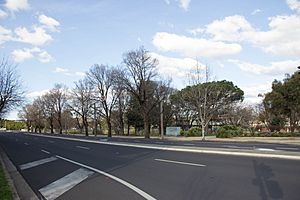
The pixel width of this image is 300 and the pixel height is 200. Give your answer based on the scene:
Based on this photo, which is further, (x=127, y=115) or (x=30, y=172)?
(x=127, y=115)

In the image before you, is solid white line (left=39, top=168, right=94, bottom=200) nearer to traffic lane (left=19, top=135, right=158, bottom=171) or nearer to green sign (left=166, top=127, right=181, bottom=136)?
traffic lane (left=19, top=135, right=158, bottom=171)

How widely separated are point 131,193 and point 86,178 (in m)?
3.60

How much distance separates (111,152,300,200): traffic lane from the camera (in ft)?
28.9

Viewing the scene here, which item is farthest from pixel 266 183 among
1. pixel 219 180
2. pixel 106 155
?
pixel 106 155

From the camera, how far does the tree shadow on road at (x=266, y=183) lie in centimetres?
847

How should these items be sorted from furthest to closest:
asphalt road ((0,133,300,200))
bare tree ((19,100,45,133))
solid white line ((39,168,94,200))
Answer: bare tree ((19,100,45,133)) → solid white line ((39,168,94,200)) → asphalt road ((0,133,300,200))

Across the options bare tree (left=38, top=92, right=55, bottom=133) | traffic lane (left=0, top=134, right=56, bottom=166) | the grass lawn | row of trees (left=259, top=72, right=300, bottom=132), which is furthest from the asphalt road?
bare tree (left=38, top=92, right=55, bottom=133)

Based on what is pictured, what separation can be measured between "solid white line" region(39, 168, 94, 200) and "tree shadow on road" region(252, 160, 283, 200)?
17.9 feet

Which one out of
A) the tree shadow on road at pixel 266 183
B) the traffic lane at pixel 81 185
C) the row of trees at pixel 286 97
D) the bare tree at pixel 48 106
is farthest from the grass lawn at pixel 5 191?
the bare tree at pixel 48 106

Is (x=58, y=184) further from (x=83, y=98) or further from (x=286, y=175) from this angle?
(x=83, y=98)

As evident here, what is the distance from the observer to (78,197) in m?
9.27

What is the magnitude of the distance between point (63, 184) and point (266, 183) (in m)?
6.28

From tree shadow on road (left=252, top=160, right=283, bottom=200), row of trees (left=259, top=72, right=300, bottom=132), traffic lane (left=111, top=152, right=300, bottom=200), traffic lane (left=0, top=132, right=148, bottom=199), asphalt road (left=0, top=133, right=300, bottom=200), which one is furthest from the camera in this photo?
row of trees (left=259, top=72, right=300, bottom=132)

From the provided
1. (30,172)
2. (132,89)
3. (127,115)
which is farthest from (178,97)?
(30,172)
